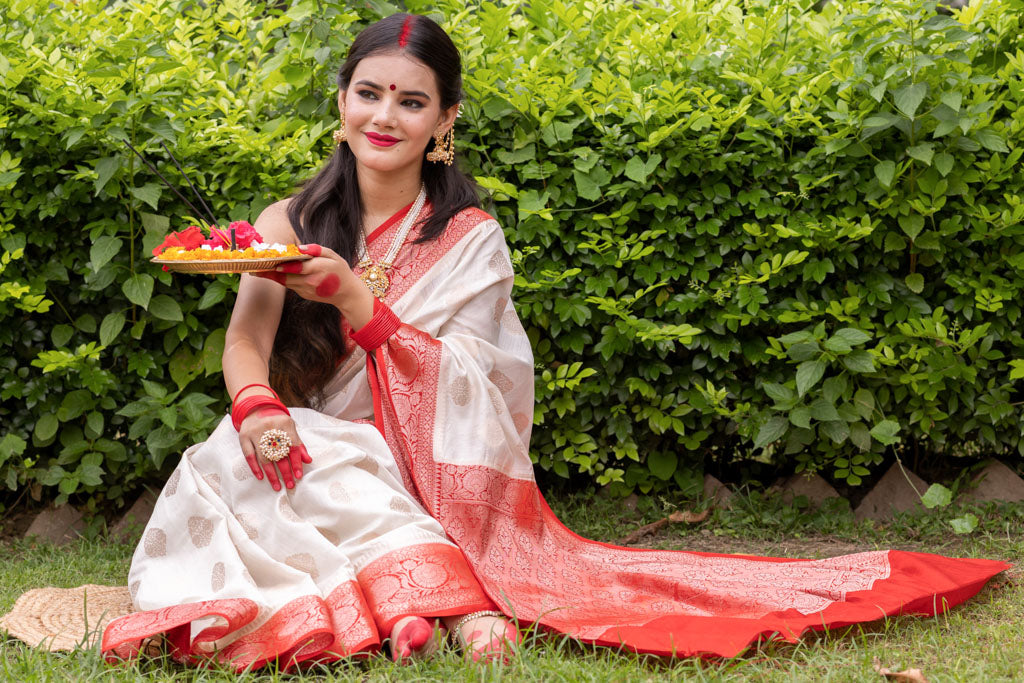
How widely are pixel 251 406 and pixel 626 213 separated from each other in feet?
5.20

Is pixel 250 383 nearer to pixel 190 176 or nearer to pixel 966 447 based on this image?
pixel 190 176

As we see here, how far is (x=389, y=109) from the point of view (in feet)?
9.14

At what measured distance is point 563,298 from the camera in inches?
142

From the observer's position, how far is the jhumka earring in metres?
2.94

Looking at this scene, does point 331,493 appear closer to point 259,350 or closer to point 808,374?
point 259,350

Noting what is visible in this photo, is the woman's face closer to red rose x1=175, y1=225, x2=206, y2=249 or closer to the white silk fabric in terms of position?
the white silk fabric

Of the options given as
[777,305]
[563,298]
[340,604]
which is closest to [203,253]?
[340,604]

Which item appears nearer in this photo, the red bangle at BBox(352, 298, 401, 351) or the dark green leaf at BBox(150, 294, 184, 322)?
the red bangle at BBox(352, 298, 401, 351)

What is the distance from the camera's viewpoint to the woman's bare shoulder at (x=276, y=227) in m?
2.88

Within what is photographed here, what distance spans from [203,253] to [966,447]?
3.06 meters

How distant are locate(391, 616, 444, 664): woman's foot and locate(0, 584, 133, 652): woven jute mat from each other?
0.65 meters

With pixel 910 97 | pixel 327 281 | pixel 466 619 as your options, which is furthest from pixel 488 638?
pixel 910 97

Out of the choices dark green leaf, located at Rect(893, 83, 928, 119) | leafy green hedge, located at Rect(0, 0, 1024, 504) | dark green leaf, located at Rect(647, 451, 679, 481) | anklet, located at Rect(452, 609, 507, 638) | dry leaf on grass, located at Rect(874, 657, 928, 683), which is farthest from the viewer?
dark green leaf, located at Rect(647, 451, 679, 481)

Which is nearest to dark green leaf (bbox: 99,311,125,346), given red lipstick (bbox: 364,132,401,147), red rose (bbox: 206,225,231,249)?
red rose (bbox: 206,225,231,249)
